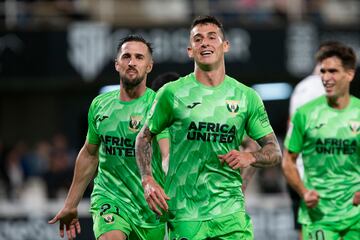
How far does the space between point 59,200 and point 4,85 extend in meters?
5.81

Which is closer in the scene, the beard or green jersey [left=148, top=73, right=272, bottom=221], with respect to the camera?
green jersey [left=148, top=73, right=272, bottom=221]

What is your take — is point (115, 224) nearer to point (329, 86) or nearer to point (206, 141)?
point (206, 141)

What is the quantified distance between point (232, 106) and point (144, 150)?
72 centimetres

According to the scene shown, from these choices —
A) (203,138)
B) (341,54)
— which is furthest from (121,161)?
(341,54)

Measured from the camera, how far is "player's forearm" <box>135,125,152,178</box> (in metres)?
7.82

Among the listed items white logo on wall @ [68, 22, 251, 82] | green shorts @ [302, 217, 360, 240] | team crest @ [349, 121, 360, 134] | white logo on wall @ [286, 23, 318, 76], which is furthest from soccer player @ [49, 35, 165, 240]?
white logo on wall @ [286, 23, 318, 76]

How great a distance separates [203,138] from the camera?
7723mm

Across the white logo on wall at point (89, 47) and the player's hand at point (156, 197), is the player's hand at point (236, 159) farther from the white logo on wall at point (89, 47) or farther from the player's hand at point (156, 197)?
the white logo on wall at point (89, 47)

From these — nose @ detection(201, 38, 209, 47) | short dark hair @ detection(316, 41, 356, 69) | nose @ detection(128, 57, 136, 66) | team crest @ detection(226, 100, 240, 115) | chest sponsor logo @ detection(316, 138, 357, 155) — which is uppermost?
nose @ detection(201, 38, 209, 47)

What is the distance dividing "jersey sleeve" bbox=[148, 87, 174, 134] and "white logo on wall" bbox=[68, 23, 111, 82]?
40.6 feet

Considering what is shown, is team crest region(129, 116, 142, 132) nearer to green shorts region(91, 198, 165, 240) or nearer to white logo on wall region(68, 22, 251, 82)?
green shorts region(91, 198, 165, 240)

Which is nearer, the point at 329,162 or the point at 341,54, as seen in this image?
the point at 329,162

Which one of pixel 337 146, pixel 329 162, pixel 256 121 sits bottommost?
pixel 329 162

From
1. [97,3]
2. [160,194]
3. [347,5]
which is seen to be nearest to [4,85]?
[97,3]
